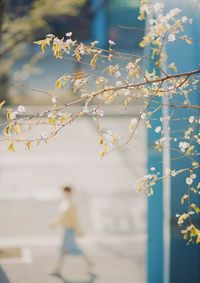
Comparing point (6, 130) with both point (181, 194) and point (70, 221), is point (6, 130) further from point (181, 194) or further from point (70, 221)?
point (70, 221)

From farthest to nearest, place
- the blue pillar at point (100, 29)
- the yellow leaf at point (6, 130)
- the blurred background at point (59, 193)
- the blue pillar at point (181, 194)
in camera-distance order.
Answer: the blue pillar at point (100, 29) → the blurred background at point (59, 193) → the blue pillar at point (181, 194) → the yellow leaf at point (6, 130)

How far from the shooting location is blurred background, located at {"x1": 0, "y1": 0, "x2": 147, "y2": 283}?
1209 centimetres

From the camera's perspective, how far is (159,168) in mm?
9422

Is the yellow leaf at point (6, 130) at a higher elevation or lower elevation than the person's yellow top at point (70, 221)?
higher

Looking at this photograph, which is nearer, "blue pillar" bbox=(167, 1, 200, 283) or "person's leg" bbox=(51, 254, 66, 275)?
"blue pillar" bbox=(167, 1, 200, 283)

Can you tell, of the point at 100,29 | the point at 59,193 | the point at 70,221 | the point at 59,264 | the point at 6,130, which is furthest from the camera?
the point at 100,29

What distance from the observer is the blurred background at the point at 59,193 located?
12086 mm

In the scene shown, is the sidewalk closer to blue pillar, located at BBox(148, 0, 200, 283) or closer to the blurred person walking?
the blurred person walking

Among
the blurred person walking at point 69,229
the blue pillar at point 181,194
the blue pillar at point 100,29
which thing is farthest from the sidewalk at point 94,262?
the blue pillar at point 100,29

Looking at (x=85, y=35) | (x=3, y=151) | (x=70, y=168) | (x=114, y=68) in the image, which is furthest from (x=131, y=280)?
(x=85, y=35)

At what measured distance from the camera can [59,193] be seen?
58.0 feet

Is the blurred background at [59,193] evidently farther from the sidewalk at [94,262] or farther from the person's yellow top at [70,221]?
the person's yellow top at [70,221]

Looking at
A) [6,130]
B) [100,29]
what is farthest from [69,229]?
[100,29]

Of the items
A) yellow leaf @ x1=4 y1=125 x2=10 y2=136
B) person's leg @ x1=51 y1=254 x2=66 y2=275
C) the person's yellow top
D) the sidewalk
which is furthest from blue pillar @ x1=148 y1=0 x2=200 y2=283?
yellow leaf @ x1=4 y1=125 x2=10 y2=136
